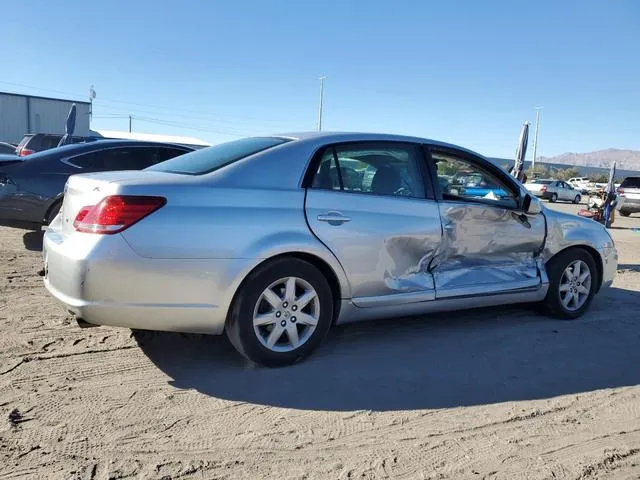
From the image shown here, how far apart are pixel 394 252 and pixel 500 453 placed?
1638 mm

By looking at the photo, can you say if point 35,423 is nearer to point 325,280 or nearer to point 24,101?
point 325,280

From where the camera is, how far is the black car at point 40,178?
6.94m

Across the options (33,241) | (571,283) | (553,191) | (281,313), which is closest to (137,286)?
(281,313)

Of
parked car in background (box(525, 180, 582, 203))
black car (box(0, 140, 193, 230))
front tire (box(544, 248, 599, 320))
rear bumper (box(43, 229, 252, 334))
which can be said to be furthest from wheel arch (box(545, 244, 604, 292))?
parked car in background (box(525, 180, 582, 203))

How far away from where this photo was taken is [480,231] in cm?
464

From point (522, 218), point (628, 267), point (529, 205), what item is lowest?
point (628, 267)

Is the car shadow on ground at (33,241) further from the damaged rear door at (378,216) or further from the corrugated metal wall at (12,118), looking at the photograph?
the corrugated metal wall at (12,118)

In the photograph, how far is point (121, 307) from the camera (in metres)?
3.25

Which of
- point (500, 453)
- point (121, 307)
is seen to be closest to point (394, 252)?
point (500, 453)

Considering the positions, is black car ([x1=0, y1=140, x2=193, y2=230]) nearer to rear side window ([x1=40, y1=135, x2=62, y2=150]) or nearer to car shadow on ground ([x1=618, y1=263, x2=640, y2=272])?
car shadow on ground ([x1=618, y1=263, x2=640, y2=272])

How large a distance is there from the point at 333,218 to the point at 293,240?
1.23 feet

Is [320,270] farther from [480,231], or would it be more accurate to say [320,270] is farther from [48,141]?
[48,141]

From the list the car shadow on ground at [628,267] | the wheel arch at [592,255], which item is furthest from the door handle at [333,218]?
the car shadow on ground at [628,267]

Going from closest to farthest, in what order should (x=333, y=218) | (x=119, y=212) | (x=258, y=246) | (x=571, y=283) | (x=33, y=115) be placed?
(x=119, y=212) → (x=258, y=246) → (x=333, y=218) → (x=571, y=283) → (x=33, y=115)
